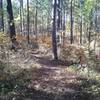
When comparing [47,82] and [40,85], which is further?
[47,82]

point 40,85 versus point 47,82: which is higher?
point 40,85

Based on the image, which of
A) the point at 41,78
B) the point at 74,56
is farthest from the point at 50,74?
the point at 74,56

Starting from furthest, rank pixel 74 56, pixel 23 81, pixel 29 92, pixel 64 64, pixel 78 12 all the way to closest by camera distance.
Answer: pixel 78 12 < pixel 74 56 < pixel 64 64 < pixel 23 81 < pixel 29 92

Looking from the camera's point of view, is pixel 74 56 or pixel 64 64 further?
pixel 74 56

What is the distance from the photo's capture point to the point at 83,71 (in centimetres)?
1458

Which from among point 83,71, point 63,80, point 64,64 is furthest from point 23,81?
point 64,64

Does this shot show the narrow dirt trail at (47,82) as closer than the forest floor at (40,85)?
No

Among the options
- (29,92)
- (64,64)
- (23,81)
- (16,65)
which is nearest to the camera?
(29,92)

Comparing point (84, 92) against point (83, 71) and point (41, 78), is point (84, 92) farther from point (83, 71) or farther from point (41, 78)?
point (83, 71)

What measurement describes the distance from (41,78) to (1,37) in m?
2.74

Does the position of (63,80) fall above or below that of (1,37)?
below

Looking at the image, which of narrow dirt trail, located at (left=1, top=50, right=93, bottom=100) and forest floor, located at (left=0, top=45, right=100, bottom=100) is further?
narrow dirt trail, located at (left=1, top=50, right=93, bottom=100)

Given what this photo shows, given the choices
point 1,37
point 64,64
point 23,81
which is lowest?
point 64,64

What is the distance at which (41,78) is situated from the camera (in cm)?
1291
